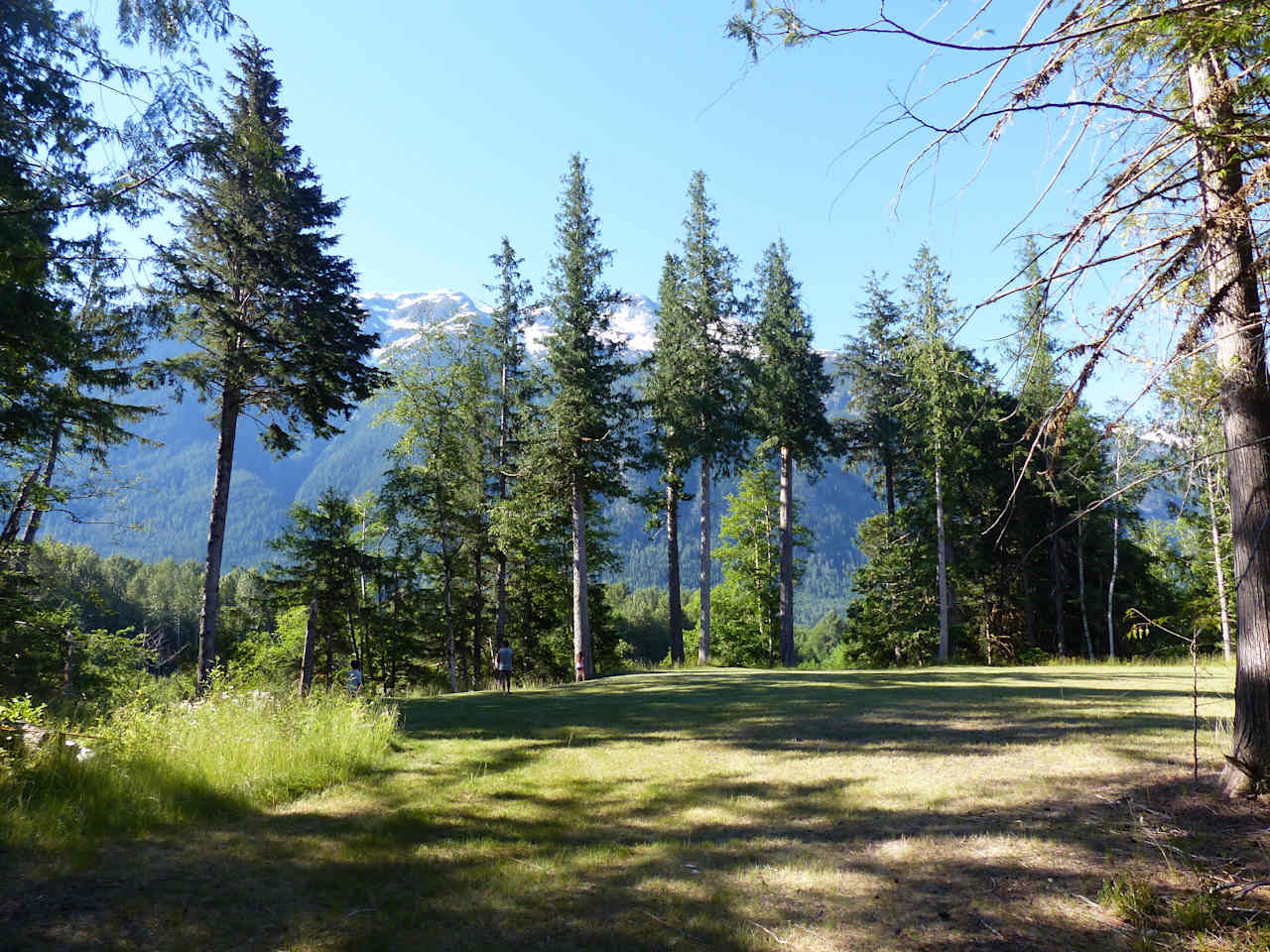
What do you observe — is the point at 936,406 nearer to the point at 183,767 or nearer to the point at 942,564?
the point at 942,564

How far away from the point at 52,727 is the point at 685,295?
24.4 meters

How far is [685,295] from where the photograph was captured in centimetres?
2750

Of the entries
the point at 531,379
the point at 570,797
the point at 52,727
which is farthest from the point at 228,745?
the point at 531,379

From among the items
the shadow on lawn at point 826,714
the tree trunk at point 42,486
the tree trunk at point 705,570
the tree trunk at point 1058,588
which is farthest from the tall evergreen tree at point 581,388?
the tree trunk at point 1058,588

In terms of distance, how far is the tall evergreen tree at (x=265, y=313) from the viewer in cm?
1551

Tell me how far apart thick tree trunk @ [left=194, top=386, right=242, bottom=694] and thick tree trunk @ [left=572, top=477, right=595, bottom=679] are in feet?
34.3

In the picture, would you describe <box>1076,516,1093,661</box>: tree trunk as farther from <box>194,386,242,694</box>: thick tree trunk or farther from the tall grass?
<box>194,386,242,694</box>: thick tree trunk

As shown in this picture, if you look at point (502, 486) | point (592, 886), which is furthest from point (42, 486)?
point (592, 886)

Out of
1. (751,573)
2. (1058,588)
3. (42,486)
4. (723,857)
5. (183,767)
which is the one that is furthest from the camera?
(751,573)

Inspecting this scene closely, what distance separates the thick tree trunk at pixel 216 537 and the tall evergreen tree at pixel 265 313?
0.03 m

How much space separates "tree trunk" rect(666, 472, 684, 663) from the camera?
992 inches

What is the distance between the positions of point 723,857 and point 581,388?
1896 centimetres

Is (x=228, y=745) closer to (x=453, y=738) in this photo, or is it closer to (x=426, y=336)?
(x=453, y=738)

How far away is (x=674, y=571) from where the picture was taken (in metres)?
26.7
